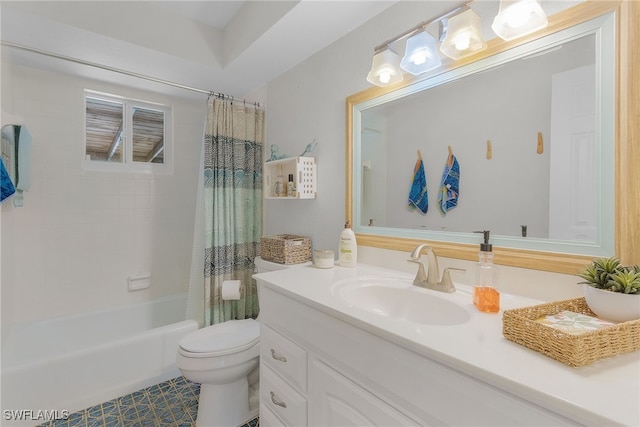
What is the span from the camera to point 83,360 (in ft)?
5.39

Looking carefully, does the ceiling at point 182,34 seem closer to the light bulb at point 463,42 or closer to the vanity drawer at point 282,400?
the light bulb at point 463,42

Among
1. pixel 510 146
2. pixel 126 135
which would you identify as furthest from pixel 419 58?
pixel 126 135

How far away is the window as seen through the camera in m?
2.35

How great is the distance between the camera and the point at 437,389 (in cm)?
63

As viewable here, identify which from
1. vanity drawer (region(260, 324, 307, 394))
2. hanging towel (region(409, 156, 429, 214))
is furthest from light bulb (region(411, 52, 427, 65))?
vanity drawer (region(260, 324, 307, 394))

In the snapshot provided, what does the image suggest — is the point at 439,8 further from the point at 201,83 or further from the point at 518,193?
the point at 201,83

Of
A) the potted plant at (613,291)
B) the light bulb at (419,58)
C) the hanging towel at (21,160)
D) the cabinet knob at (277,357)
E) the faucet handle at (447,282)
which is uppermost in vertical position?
the light bulb at (419,58)

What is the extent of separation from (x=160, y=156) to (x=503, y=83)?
2.65 meters

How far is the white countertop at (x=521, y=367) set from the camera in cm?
44

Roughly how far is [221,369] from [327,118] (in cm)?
147

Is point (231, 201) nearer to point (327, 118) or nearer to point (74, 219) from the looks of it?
point (327, 118)

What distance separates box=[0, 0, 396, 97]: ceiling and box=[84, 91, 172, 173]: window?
31 centimetres

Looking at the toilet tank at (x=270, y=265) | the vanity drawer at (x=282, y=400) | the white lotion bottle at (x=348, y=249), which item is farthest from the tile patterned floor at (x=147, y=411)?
the white lotion bottle at (x=348, y=249)

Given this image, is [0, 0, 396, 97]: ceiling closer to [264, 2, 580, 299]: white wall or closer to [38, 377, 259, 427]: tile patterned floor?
[264, 2, 580, 299]: white wall
